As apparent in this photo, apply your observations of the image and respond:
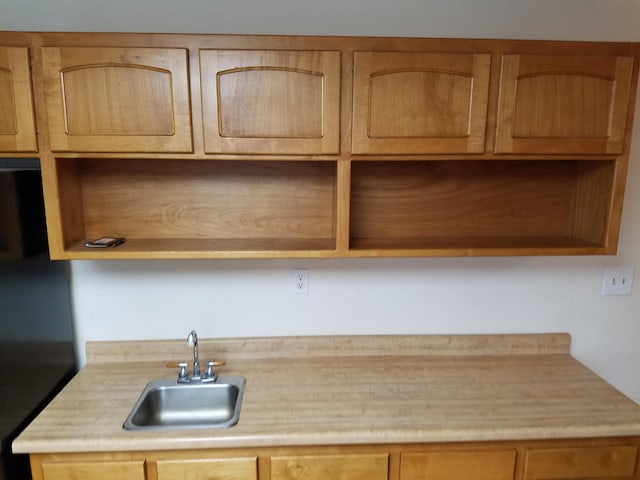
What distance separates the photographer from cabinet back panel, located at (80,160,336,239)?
1687 millimetres

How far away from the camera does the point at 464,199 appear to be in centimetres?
177

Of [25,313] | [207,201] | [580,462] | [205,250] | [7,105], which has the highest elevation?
[7,105]

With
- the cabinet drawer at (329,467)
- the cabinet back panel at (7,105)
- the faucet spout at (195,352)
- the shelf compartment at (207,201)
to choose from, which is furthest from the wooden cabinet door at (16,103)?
the cabinet drawer at (329,467)

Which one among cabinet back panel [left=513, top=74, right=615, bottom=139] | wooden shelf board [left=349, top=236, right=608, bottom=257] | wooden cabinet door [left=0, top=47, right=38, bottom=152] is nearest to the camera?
wooden cabinet door [left=0, top=47, right=38, bottom=152]

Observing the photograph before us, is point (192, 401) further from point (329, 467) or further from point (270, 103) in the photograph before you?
point (270, 103)

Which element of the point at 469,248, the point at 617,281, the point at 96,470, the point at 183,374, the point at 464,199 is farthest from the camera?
Result: the point at 617,281

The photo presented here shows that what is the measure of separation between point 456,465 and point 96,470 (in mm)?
1130

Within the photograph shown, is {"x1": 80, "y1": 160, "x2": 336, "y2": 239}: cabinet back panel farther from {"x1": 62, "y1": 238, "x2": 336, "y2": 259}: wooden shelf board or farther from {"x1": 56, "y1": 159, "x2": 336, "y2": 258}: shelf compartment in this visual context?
{"x1": 62, "y1": 238, "x2": 336, "y2": 259}: wooden shelf board

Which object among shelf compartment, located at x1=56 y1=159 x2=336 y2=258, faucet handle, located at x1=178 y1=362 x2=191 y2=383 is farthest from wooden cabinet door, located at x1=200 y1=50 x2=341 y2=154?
faucet handle, located at x1=178 y1=362 x2=191 y2=383

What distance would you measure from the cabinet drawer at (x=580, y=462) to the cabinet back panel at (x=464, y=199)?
0.82 m

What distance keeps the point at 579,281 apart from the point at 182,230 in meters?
1.73

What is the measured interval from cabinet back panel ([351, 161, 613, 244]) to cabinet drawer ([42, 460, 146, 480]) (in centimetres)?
111

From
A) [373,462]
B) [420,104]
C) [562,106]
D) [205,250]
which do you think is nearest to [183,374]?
[205,250]

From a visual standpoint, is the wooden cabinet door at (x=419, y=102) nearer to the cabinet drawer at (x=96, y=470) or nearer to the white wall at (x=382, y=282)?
the white wall at (x=382, y=282)
